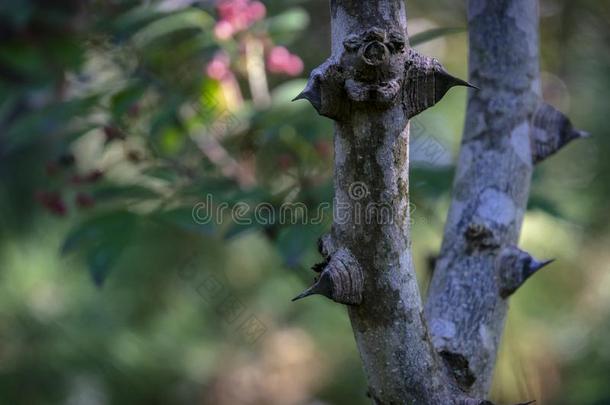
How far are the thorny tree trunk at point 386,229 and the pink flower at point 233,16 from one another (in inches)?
23.9

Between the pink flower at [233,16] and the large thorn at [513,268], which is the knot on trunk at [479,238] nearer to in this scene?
the large thorn at [513,268]

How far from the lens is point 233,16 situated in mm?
1179

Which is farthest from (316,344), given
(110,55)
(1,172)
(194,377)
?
(110,55)

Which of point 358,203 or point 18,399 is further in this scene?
point 18,399

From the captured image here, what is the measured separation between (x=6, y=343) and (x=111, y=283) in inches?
13.1

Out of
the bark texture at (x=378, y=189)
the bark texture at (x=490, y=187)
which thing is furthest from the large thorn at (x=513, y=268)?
the bark texture at (x=378, y=189)

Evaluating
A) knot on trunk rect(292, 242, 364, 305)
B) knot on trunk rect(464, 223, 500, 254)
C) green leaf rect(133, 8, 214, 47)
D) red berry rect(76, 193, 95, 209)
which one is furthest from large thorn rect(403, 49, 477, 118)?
red berry rect(76, 193, 95, 209)

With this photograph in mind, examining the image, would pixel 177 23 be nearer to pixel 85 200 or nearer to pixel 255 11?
pixel 255 11

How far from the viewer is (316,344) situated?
2.38m

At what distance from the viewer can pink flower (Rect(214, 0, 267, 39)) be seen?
1175mm

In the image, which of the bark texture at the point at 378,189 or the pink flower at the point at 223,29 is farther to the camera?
the pink flower at the point at 223,29

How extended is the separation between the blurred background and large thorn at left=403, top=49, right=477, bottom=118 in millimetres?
416

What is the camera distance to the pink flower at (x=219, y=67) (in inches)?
47.3

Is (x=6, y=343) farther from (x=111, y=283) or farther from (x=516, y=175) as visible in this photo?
(x=516, y=175)
